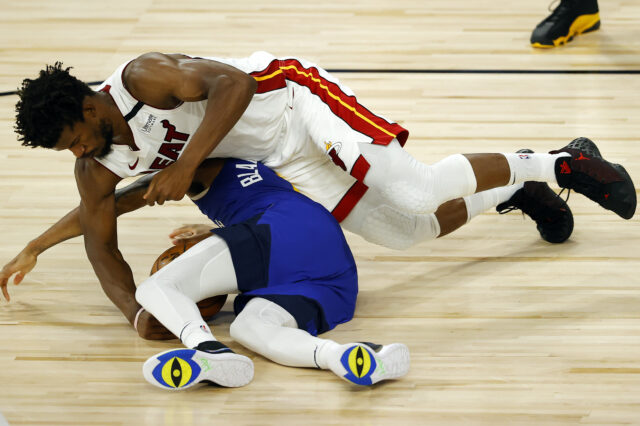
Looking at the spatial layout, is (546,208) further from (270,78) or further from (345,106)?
(270,78)

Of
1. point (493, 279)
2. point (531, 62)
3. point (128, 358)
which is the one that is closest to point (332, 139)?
point (493, 279)

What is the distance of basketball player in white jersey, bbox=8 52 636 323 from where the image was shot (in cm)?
236

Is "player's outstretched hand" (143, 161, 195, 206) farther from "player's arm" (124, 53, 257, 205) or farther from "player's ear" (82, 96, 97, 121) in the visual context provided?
"player's ear" (82, 96, 97, 121)

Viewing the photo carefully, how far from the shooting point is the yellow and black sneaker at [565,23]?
4.39 m

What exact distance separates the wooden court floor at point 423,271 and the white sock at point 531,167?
29 centimetres

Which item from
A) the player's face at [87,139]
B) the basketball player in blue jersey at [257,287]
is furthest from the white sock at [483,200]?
the player's face at [87,139]

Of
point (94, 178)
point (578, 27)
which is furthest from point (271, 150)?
point (578, 27)

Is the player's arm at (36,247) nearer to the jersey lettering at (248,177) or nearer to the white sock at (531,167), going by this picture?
the jersey lettering at (248,177)

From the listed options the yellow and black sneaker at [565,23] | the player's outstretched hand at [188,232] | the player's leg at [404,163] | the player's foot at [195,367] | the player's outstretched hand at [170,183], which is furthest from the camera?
the yellow and black sneaker at [565,23]

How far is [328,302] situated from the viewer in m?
2.52

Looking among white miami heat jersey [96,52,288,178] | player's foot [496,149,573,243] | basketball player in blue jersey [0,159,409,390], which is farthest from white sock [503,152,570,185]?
white miami heat jersey [96,52,288,178]

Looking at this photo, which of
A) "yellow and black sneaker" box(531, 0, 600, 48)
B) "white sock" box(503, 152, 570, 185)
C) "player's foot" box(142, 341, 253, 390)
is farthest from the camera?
"yellow and black sneaker" box(531, 0, 600, 48)

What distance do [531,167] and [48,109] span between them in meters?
1.36

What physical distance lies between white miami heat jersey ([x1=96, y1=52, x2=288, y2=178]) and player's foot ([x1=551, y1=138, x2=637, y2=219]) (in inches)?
33.3
